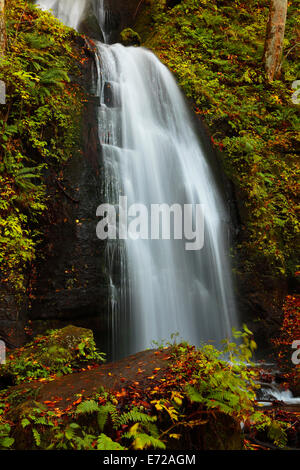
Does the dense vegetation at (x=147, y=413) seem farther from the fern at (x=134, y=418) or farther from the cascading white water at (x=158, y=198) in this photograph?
the cascading white water at (x=158, y=198)

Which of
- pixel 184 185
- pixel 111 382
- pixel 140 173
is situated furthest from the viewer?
pixel 184 185

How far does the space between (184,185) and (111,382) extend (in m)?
5.94

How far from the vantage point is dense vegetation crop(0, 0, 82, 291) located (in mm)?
6199

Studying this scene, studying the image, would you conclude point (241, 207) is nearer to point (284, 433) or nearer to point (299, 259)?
point (299, 259)

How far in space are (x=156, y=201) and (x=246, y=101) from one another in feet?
20.4

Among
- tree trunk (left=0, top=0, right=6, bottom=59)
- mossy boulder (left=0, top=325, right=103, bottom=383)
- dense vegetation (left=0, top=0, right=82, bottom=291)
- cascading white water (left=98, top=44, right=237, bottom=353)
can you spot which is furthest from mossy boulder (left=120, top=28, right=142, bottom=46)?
mossy boulder (left=0, top=325, right=103, bottom=383)

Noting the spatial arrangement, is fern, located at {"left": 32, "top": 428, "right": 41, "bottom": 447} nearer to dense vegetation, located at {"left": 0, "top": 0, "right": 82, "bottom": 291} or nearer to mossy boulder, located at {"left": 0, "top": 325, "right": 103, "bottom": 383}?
mossy boulder, located at {"left": 0, "top": 325, "right": 103, "bottom": 383}

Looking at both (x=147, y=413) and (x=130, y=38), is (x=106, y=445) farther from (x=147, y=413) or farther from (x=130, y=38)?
(x=130, y=38)

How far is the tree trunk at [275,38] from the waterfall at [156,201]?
185 inches

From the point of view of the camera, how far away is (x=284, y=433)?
4363 mm

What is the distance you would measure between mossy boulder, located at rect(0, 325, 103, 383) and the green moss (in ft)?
17.0

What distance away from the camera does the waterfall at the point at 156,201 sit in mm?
7074

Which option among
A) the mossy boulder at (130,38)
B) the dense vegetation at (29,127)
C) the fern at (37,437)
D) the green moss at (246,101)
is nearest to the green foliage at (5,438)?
the fern at (37,437)
